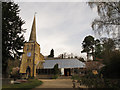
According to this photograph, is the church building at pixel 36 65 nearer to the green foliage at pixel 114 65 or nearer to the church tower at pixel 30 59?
the church tower at pixel 30 59

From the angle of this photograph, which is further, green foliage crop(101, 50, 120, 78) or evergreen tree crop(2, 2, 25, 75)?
evergreen tree crop(2, 2, 25, 75)

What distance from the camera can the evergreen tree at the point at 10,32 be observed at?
602 inches

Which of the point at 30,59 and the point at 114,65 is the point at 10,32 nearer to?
the point at 114,65

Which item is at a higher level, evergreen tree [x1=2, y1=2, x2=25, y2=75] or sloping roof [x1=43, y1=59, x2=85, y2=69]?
evergreen tree [x1=2, y1=2, x2=25, y2=75]

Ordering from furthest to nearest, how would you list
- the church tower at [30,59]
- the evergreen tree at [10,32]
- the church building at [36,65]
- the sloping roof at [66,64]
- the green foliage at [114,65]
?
1. the church tower at [30,59]
2. the church building at [36,65]
3. the sloping roof at [66,64]
4. the evergreen tree at [10,32]
5. the green foliage at [114,65]

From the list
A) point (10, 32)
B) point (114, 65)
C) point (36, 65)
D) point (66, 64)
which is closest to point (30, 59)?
point (36, 65)

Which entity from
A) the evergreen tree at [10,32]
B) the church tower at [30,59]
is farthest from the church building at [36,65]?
the evergreen tree at [10,32]

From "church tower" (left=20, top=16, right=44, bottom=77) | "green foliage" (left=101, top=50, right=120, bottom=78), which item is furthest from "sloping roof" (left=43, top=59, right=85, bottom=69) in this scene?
"green foliage" (left=101, top=50, right=120, bottom=78)

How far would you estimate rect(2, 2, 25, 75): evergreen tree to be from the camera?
15297 millimetres

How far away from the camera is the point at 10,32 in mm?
16141

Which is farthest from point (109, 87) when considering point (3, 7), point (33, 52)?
point (33, 52)

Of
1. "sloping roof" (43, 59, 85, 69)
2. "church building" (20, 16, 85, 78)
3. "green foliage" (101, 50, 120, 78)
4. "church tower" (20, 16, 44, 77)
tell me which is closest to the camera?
"green foliage" (101, 50, 120, 78)

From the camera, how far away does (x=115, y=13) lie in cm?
1047

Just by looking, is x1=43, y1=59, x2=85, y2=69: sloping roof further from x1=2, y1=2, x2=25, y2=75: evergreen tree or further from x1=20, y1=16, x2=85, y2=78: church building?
x1=2, y1=2, x2=25, y2=75: evergreen tree
